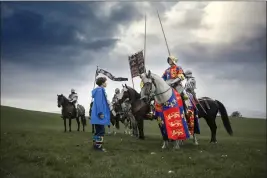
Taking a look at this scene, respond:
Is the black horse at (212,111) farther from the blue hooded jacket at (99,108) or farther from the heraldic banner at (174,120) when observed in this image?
the blue hooded jacket at (99,108)

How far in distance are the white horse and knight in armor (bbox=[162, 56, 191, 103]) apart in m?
0.84

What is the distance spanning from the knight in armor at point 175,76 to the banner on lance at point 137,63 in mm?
5638

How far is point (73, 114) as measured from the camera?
80.3 feet

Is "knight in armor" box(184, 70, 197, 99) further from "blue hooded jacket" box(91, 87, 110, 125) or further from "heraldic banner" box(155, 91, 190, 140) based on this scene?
"blue hooded jacket" box(91, 87, 110, 125)

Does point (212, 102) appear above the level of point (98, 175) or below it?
above

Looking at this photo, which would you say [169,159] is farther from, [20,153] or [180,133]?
[20,153]

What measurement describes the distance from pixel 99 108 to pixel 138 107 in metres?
6.54

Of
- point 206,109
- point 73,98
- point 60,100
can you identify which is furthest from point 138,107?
point 73,98

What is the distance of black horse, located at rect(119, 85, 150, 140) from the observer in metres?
18.3

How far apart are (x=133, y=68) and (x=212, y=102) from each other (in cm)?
592

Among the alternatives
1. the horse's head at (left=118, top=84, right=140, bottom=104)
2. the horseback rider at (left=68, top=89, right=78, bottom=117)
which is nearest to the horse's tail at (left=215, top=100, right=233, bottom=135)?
the horse's head at (left=118, top=84, right=140, bottom=104)

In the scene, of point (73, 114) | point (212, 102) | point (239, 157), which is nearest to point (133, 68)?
point (212, 102)

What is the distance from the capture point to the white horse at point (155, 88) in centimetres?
1255

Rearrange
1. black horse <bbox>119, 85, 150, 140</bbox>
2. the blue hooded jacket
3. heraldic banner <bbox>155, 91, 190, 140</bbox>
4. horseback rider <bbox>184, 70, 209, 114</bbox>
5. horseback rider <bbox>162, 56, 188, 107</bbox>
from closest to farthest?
the blue hooded jacket
heraldic banner <bbox>155, 91, 190, 140</bbox>
horseback rider <bbox>162, 56, 188, 107</bbox>
horseback rider <bbox>184, 70, 209, 114</bbox>
black horse <bbox>119, 85, 150, 140</bbox>
